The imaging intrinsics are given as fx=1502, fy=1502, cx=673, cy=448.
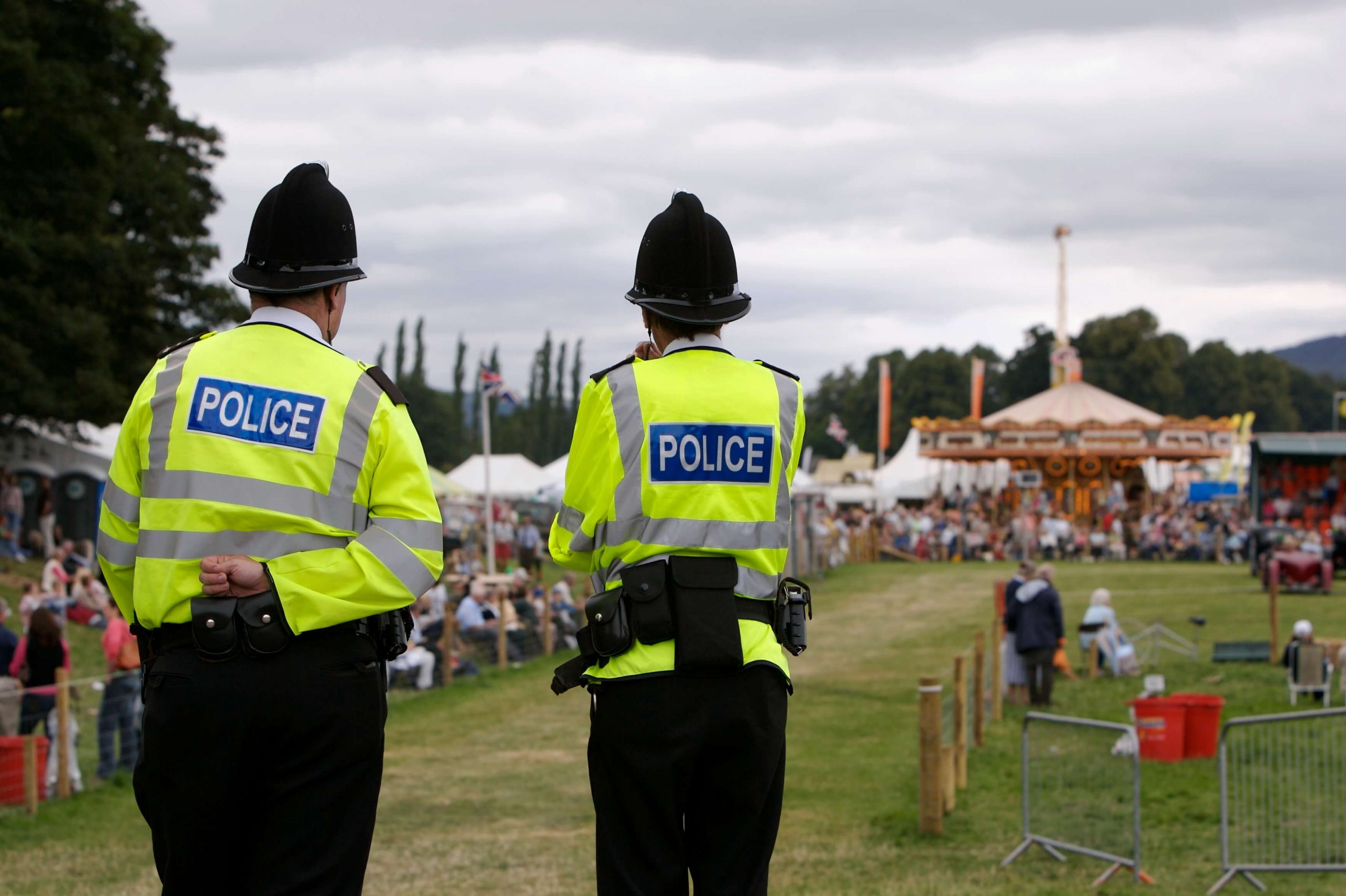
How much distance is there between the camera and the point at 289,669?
3268 millimetres

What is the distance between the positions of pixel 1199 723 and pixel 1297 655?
3.34 metres

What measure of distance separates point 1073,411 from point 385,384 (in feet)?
194

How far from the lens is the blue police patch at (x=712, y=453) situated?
3.66 meters

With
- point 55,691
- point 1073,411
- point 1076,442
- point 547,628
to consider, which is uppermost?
point 1073,411

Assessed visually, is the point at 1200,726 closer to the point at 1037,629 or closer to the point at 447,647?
the point at 1037,629

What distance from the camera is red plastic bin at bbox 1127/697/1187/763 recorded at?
13.5 m

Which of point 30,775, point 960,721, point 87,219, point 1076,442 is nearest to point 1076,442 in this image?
point 1076,442

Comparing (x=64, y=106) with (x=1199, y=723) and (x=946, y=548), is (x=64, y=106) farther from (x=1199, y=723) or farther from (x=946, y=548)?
(x=946, y=548)

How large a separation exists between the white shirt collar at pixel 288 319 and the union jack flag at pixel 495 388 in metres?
30.6

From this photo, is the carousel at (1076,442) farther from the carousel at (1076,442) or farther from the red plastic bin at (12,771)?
the red plastic bin at (12,771)

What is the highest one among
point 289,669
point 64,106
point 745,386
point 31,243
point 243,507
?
point 64,106

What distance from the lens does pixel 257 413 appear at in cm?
335

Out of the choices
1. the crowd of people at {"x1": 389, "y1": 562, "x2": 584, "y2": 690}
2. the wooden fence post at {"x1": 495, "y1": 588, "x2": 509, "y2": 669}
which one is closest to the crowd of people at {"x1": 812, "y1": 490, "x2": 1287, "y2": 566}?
the crowd of people at {"x1": 389, "y1": 562, "x2": 584, "y2": 690}

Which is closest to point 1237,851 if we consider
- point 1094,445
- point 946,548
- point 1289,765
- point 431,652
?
point 1289,765
